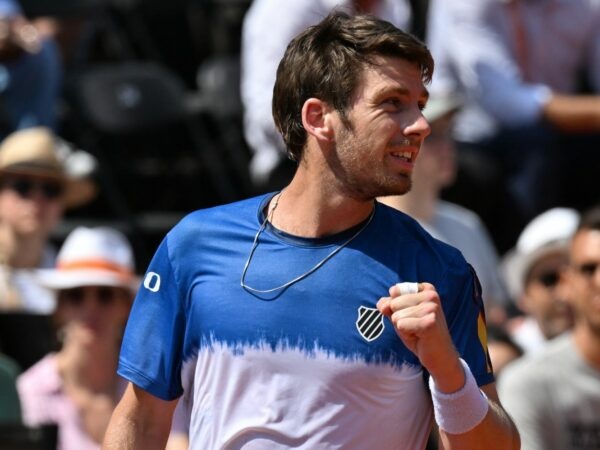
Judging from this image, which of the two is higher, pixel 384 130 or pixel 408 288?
pixel 384 130

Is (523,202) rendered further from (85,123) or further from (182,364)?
(182,364)

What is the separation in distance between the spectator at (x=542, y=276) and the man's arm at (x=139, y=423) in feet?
12.5

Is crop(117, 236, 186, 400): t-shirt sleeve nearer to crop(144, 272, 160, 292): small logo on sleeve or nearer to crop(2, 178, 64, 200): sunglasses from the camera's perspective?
crop(144, 272, 160, 292): small logo on sleeve

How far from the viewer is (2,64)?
25.0ft

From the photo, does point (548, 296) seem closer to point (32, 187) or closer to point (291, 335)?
point (32, 187)

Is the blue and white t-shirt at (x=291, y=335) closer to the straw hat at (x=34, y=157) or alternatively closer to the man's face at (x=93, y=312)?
the man's face at (x=93, y=312)

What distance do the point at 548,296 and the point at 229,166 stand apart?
274cm

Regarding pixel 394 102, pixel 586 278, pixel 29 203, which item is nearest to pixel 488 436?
pixel 394 102

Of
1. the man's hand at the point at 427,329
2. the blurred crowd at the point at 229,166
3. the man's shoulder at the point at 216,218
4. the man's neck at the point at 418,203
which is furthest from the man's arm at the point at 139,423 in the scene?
the man's neck at the point at 418,203

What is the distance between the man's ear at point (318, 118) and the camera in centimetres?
310

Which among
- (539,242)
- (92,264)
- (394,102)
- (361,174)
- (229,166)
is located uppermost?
(394,102)

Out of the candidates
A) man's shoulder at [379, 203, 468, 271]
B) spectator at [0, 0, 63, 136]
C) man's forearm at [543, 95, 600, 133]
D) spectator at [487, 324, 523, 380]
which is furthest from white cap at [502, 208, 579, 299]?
man's shoulder at [379, 203, 468, 271]

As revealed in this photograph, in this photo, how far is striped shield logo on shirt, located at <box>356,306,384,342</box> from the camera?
296 centimetres

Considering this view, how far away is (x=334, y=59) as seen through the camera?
121 inches
